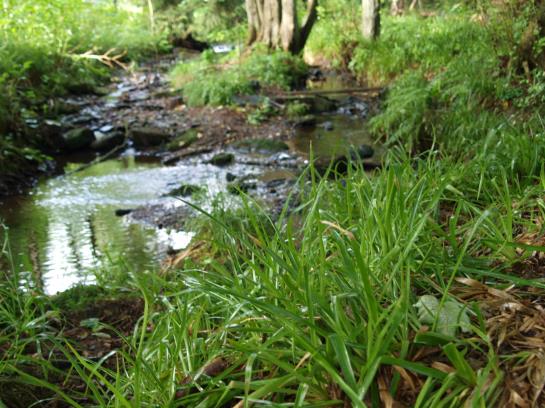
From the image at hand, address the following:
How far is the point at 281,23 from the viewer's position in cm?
1512

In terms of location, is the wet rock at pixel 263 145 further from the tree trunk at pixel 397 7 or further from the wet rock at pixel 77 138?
the tree trunk at pixel 397 7

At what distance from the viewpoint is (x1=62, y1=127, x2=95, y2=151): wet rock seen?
932 centimetres

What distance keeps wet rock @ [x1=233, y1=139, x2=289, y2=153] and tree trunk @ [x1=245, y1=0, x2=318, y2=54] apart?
6.43 meters

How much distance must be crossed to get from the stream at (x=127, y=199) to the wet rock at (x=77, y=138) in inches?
8.2

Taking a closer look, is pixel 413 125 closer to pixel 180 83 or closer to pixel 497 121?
pixel 497 121

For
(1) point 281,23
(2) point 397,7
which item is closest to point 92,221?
(1) point 281,23

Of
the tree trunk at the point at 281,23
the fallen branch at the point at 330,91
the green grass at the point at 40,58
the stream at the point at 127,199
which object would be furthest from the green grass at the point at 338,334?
the tree trunk at the point at 281,23

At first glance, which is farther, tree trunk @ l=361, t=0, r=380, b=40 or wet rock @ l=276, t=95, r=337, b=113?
tree trunk @ l=361, t=0, r=380, b=40

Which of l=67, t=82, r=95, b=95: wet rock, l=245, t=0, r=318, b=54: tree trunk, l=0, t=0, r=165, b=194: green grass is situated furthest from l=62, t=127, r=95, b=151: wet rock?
l=245, t=0, r=318, b=54: tree trunk

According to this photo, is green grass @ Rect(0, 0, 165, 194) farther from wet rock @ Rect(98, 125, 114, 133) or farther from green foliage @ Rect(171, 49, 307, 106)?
green foliage @ Rect(171, 49, 307, 106)

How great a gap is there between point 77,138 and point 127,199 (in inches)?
108

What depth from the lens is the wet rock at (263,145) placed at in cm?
900

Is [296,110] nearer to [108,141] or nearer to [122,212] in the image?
[108,141]

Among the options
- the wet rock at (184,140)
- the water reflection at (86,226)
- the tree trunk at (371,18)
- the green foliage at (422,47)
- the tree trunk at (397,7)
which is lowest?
the water reflection at (86,226)
